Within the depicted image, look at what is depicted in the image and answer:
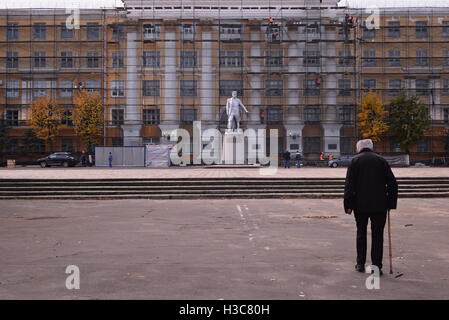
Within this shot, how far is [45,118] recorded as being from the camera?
157ft

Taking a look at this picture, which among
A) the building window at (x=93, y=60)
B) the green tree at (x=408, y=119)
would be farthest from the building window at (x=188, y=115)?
the green tree at (x=408, y=119)

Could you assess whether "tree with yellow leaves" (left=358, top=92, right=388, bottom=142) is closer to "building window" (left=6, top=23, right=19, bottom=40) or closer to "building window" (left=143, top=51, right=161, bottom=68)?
"building window" (left=143, top=51, right=161, bottom=68)

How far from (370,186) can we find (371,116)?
43082 millimetres

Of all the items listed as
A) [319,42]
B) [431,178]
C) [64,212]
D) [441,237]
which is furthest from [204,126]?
[441,237]

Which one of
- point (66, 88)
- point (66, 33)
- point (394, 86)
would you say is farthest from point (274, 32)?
point (66, 88)

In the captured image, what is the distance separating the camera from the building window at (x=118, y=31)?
49.2 m

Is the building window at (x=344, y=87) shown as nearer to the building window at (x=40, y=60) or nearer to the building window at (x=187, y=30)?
the building window at (x=187, y=30)

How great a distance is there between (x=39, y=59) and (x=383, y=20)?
34.6m

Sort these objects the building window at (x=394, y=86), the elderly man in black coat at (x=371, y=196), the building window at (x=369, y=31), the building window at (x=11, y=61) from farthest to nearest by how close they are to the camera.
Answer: the building window at (x=11, y=61)
the building window at (x=394, y=86)
the building window at (x=369, y=31)
the elderly man in black coat at (x=371, y=196)

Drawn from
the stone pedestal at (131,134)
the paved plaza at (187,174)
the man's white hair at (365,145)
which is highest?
the stone pedestal at (131,134)

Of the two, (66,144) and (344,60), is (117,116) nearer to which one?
(66,144)

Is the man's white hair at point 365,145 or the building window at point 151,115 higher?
the building window at point 151,115

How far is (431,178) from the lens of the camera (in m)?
19.9

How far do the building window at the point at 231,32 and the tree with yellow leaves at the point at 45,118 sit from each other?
17869 mm
